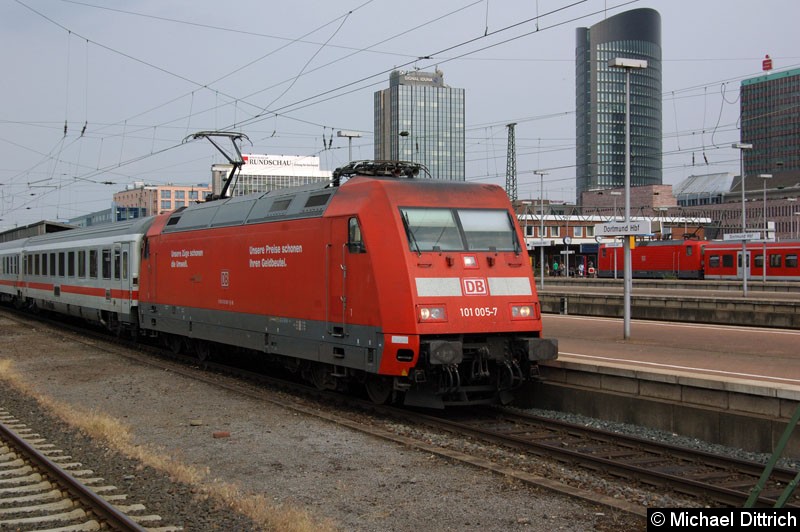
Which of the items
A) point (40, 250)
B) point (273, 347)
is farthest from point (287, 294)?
point (40, 250)

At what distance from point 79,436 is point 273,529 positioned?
16.7ft

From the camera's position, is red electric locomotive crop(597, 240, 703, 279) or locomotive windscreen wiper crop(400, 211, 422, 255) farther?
red electric locomotive crop(597, 240, 703, 279)

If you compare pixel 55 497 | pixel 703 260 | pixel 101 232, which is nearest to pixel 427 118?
pixel 703 260

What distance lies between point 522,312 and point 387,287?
2.11 m

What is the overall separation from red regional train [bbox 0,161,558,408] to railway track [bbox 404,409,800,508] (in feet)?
1.97

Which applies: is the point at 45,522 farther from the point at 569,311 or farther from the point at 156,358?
the point at 569,311

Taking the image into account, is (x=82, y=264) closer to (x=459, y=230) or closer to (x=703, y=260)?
(x=459, y=230)

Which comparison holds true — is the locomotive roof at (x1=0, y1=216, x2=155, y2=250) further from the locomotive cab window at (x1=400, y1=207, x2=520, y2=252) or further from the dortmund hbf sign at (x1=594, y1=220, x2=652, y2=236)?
the locomotive cab window at (x1=400, y1=207, x2=520, y2=252)

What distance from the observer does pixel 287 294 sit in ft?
44.7

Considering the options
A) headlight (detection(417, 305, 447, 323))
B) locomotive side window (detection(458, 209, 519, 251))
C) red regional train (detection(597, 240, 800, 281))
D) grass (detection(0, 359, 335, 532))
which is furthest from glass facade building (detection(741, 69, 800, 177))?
grass (detection(0, 359, 335, 532))

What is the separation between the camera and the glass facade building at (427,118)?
44531 mm

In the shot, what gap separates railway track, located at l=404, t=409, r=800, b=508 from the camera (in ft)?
26.1

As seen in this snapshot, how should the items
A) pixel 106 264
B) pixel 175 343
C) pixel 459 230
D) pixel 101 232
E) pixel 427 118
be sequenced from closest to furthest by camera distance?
pixel 459 230, pixel 175 343, pixel 106 264, pixel 101 232, pixel 427 118

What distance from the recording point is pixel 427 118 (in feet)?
148
